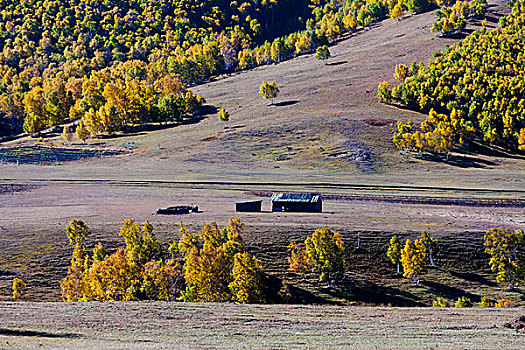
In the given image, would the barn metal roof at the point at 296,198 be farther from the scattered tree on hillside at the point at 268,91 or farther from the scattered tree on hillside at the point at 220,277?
the scattered tree on hillside at the point at 268,91

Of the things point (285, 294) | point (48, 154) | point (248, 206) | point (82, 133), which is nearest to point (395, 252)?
point (285, 294)

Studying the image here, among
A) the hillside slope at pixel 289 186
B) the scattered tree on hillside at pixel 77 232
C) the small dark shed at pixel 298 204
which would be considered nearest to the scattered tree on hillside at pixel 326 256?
the hillside slope at pixel 289 186

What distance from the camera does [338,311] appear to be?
1426 inches

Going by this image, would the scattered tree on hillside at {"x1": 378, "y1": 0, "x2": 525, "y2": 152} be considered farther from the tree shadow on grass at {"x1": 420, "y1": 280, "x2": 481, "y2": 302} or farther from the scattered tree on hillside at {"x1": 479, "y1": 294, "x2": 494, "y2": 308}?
the scattered tree on hillside at {"x1": 479, "y1": 294, "x2": 494, "y2": 308}

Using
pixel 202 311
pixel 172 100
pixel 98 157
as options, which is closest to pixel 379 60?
pixel 172 100

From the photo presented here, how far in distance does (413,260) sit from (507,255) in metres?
10.1

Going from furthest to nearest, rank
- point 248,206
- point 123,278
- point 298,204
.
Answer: point 248,206
point 298,204
point 123,278

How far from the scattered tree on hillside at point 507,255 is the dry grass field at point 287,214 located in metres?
1.42

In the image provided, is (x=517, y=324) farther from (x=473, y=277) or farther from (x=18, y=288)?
(x=18, y=288)

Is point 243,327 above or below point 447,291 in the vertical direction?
above

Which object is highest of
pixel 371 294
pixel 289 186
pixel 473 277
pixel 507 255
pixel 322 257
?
pixel 289 186

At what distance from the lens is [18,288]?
169ft

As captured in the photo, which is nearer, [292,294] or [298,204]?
[292,294]

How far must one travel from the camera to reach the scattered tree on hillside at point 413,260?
53500 mm
